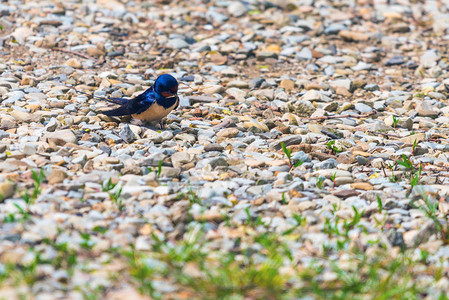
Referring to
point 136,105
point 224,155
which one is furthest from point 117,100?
point 224,155

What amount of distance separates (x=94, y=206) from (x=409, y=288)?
1884 millimetres

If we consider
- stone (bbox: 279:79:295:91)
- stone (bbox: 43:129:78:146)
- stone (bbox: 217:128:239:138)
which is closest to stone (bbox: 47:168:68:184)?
stone (bbox: 43:129:78:146)

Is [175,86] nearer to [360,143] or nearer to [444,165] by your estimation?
[360,143]

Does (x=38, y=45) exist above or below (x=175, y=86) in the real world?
below

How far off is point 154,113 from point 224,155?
844 mm

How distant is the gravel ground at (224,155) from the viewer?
3.10 metres

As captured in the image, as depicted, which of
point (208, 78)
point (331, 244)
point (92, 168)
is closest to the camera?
point (331, 244)

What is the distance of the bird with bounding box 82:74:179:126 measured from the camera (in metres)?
5.27

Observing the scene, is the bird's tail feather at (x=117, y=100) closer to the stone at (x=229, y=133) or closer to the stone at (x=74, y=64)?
the stone at (x=229, y=133)

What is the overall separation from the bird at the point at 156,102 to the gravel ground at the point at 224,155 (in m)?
0.13

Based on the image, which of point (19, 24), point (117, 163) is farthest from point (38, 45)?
point (117, 163)

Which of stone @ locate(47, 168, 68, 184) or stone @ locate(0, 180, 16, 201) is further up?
stone @ locate(0, 180, 16, 201)

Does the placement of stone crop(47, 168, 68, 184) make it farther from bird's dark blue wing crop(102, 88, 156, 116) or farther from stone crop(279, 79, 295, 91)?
stone crop(279, 79, 295, 91)

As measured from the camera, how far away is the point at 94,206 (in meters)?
3.73
